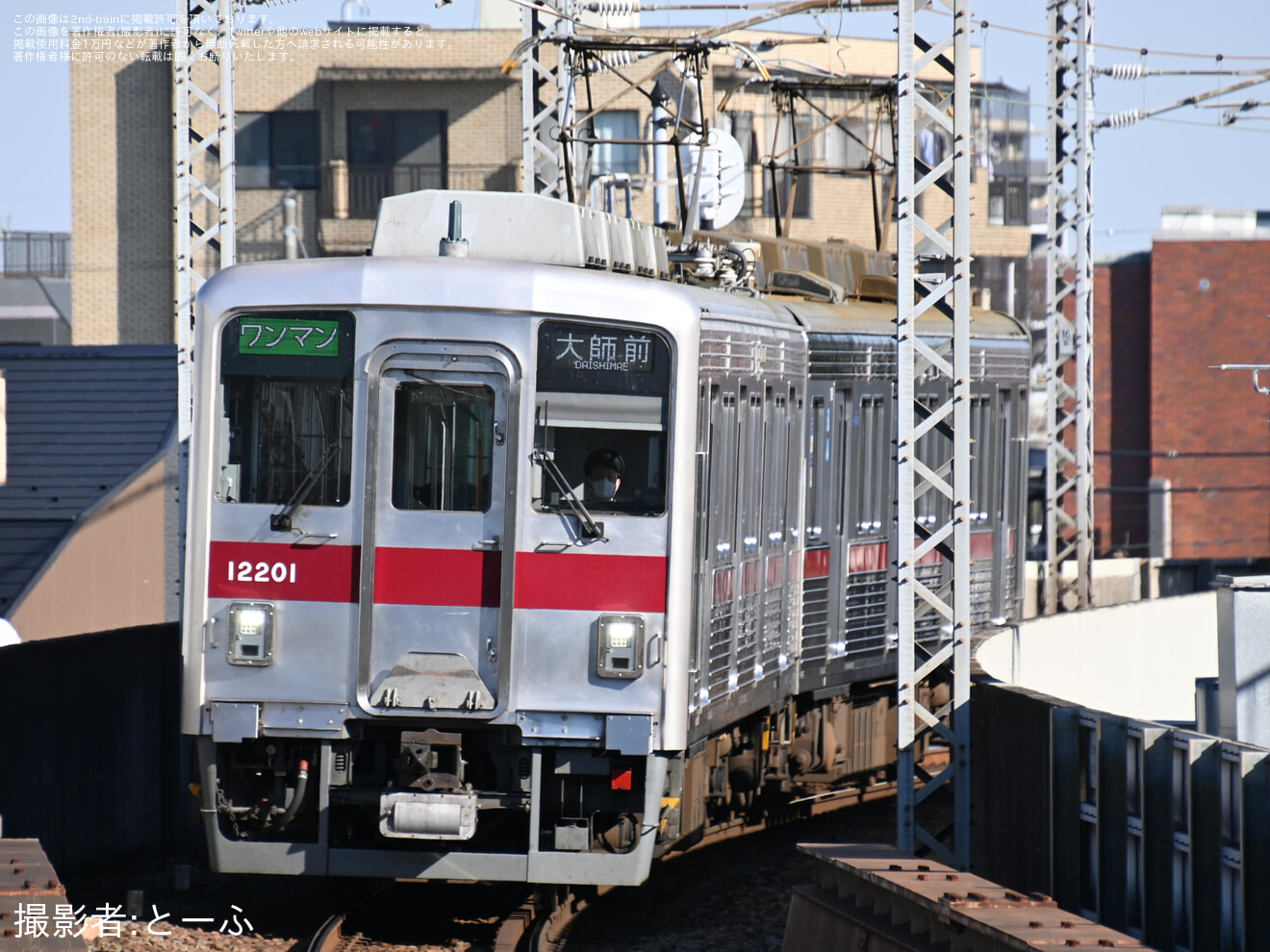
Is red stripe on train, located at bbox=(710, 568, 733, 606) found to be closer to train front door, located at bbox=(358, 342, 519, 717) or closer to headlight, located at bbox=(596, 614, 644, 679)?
headlight, located at bbox=(596, 614, 644, 679)

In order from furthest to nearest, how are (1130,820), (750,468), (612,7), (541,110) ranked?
(612,7) → (541,110) → (750,468) → (1130,820)

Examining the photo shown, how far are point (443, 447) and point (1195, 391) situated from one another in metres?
36.6

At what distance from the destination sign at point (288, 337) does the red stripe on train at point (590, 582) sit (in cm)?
131

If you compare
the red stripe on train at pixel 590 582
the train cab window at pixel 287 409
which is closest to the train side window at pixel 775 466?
the red stripe on train at pixel 590 582

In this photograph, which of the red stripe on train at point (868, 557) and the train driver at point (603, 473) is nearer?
the train driver at point (603, 473)

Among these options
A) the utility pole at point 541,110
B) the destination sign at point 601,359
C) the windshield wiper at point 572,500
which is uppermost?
the utility pole at point 541,110

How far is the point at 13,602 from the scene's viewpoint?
17.4 meters

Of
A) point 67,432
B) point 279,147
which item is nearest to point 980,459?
point 67,432

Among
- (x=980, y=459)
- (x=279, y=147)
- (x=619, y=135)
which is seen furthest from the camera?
(x=279, y=147)

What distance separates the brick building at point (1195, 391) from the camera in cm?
4209

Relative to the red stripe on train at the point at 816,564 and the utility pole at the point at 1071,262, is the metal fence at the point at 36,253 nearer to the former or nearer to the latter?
the utility pole at the point at 1071,262

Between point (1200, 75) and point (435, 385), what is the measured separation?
48.3 feet

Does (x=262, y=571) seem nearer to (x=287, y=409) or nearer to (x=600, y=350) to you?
(x=287, y=409)

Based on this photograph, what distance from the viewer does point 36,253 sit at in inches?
2208
